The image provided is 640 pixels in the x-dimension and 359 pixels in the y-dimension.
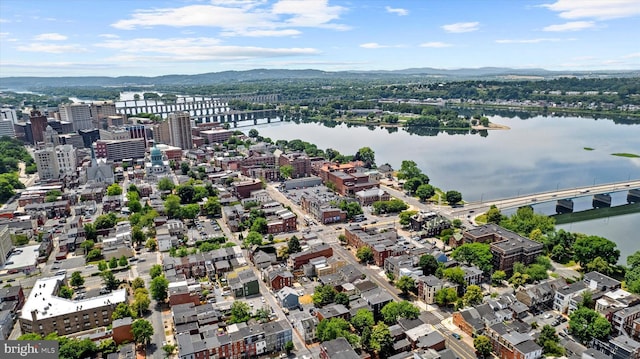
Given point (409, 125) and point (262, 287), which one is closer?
point (262, 287)

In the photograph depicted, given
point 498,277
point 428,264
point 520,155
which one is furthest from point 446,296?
point 520,155

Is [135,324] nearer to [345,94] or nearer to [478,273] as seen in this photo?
[478,273]

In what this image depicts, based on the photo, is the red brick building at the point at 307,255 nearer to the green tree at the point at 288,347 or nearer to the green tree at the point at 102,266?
the green tree at the point at 288,347

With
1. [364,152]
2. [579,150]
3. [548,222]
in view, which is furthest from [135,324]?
[579,150]

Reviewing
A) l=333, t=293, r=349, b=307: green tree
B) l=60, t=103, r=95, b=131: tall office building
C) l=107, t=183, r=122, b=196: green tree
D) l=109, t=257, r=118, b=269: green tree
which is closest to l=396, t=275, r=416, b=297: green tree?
l=333, t=293, r=349, b=307: green tree

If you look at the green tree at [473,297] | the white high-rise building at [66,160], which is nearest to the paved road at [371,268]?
the green tree at [473,297]

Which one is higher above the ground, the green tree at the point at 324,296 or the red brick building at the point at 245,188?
the red brick building at the point at 245,188

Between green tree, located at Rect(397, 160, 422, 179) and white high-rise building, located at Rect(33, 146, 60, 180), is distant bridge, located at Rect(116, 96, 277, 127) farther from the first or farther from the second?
green tree, located at Rect(397, 160, 422, 179)

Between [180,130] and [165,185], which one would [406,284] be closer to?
[165,185]
